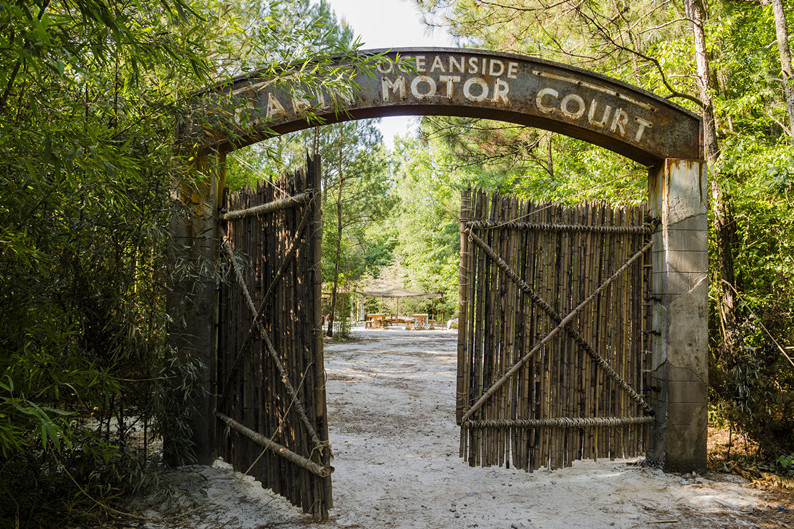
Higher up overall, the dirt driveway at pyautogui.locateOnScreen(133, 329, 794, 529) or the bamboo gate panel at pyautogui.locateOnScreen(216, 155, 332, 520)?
the bamboo gate panel at pyautogui.locateOnScreen(216, 155, 332, 520)

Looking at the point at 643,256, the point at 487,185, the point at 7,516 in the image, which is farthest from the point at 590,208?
the point at 487,185

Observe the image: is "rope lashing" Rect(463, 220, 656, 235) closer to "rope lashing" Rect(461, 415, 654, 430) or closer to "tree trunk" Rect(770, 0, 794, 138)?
"rope lashing" Rect(461, 415, 654, 430)

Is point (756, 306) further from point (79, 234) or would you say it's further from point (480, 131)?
point (480, 131)

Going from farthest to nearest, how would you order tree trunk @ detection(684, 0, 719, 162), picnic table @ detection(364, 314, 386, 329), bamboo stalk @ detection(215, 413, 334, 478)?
picnic table @ detection(364, 314, 386, 329), tree trunk @ detection(684, 0, 719, 162), bamboo stalk @ detection(215, 413, 334, 478)

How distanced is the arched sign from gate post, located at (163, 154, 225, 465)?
1.46ft

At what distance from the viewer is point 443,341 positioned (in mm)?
16172

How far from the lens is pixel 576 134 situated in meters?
4.31

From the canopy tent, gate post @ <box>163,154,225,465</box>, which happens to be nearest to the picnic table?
the canopy tent

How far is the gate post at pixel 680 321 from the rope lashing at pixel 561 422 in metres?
0.23

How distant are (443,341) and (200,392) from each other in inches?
493

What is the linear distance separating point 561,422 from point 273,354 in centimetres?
213

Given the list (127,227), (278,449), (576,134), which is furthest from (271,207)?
(576,134)

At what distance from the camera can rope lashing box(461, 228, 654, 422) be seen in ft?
13.0

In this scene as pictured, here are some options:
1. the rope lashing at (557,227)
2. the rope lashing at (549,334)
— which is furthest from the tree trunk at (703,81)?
the rope lashing at (549,334)
